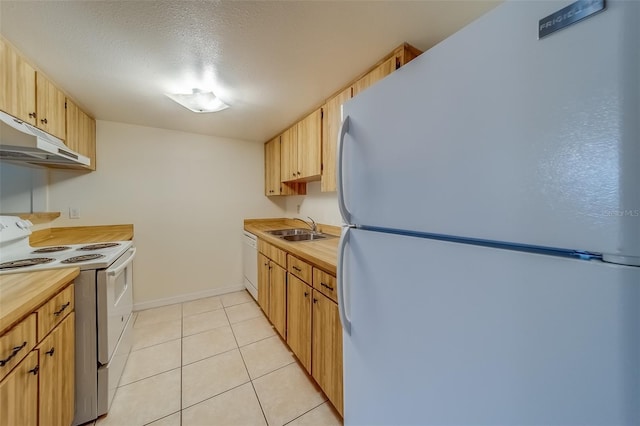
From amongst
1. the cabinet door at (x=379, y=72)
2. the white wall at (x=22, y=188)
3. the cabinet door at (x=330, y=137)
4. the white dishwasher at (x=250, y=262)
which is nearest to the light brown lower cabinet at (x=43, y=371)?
the white wall at (x=22, y=188)

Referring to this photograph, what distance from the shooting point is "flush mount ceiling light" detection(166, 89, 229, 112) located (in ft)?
5.94

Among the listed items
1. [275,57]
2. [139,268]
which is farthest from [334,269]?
[139,268]

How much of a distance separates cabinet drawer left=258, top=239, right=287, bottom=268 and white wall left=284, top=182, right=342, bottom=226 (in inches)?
28.1

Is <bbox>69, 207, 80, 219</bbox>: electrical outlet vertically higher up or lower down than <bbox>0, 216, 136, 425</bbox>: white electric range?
higher up

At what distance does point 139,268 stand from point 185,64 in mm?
2404

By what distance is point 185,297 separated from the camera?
2930mm

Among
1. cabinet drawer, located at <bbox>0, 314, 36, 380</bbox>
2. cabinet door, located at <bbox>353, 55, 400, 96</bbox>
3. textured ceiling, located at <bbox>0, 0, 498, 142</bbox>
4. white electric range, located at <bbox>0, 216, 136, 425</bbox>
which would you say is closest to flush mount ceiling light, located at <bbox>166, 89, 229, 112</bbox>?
textured ceiling, located at <bbox>0, 0, 498, 142</bbox>

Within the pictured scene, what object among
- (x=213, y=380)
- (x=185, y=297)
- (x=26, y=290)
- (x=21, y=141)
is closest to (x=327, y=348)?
(x=213, y=380)

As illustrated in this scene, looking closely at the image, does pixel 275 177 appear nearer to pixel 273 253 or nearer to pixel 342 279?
pixel 273 253

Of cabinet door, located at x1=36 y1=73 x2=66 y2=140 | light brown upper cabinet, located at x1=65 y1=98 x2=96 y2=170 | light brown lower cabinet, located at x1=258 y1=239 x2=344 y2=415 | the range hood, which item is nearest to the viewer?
the range hood

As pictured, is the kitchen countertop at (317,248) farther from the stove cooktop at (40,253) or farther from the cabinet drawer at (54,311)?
the cabinet drawer at (54,311)

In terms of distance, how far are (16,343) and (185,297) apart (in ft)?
7.55

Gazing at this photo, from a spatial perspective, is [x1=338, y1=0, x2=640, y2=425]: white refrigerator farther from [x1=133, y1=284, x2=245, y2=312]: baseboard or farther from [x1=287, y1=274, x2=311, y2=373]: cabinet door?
[x1=133, y1=284, x2=245, y2=312]: baseboard

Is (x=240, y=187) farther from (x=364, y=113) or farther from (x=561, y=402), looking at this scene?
(x=561, y=402)
